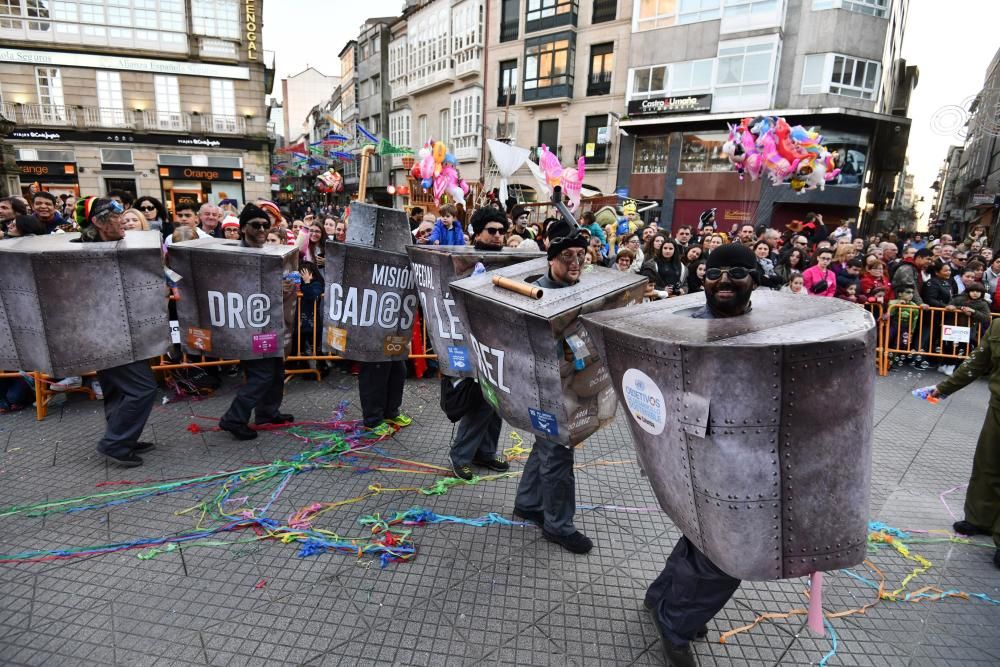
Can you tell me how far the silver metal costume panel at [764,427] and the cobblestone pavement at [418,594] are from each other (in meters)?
0.98

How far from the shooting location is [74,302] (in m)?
4.00

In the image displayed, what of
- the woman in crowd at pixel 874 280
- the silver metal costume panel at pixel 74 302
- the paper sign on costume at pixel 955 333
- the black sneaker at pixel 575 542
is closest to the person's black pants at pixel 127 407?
the silver metal costume panel at pixel 74 302

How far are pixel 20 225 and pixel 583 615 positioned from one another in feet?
20.0

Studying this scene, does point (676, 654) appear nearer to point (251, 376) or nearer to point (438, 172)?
point (251, 376)

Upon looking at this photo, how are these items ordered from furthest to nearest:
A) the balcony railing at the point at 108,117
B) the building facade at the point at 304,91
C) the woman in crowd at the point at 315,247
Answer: the building facade at the point at 304,91
the balcony railing at the point at 108,117
the woman in crowd at the point at 315,247

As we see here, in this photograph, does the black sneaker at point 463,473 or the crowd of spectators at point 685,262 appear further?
the crowd of spectators at point 685,262

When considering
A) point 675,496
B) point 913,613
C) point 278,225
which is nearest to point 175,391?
point 278,225

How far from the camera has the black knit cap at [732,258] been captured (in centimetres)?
247

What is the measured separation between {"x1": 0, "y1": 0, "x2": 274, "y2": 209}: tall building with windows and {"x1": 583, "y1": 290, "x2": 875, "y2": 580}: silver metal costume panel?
102 feet

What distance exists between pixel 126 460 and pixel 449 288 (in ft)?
9.68

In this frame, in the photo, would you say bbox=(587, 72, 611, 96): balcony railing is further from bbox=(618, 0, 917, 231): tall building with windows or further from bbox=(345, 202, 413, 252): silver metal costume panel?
bbox=(345, 202, 413, 252): silver metal costume panel

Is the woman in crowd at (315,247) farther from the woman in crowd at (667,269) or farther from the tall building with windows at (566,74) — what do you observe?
the tall building with windows at (566,74)

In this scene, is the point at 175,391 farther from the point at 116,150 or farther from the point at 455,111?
the point at 455,111

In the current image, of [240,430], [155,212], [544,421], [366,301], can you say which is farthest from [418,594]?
[155,212]
